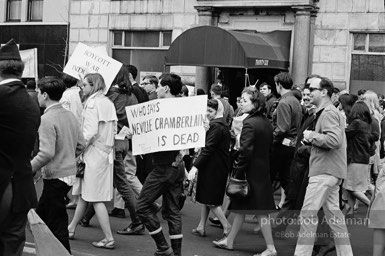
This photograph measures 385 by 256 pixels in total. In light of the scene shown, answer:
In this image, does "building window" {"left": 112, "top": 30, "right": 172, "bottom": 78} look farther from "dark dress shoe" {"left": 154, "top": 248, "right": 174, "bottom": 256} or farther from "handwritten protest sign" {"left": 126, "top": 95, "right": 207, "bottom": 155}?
"dark dress shoe" {"left": 154, "top": 248, "right": 174, "bottom": 256}

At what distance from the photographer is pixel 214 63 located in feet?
55.5

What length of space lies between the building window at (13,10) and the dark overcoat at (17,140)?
19473 millimetres

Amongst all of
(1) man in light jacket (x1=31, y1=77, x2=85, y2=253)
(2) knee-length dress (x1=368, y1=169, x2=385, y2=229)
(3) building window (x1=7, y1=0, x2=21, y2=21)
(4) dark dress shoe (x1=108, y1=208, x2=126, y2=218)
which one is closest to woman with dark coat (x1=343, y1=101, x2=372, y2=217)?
(2) knee-length dress (x1=368, y1=169, x2=385, y2=229)

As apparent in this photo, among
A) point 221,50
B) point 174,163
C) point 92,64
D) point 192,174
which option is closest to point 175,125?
point 174,163

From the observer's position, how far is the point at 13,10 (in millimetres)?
24250

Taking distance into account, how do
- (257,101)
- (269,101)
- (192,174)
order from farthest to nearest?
(269,101) → (257,101) → (192,174)

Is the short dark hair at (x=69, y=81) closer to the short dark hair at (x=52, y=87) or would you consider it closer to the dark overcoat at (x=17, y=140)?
the short dark hair at (x=52, y=87)

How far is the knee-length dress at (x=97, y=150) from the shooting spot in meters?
8.09

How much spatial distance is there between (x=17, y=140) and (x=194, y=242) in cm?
391


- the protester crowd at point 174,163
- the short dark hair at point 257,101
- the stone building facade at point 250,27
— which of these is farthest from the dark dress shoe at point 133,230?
the stone building facade at point 250,27

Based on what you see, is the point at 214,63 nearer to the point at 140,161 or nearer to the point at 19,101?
the point at 140,161

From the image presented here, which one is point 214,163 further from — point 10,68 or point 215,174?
point 10,68

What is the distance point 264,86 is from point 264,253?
437cm

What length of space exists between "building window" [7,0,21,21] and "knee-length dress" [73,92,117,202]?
668 inches
